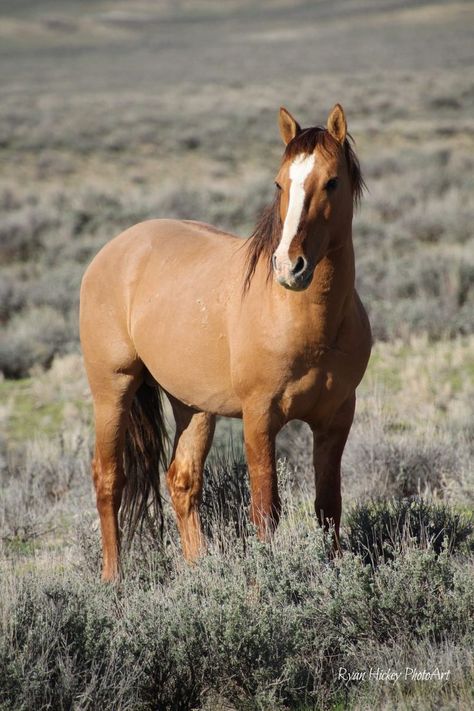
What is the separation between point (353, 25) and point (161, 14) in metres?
50.6

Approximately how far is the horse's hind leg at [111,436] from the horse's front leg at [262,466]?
1.24 m

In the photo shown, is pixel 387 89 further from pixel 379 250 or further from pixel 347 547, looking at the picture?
pixel 347 547

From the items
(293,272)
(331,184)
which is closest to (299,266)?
(293,272)

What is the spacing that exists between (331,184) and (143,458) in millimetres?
2349

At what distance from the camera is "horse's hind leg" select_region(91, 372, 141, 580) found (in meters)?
5.33

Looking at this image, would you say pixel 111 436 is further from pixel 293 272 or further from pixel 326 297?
pixel 293 272

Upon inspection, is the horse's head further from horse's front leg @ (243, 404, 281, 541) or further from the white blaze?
horse's front leg @ (243, 404, 281, 541)

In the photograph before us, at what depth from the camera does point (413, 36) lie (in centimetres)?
11369

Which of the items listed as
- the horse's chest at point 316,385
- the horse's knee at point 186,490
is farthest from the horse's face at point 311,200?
the horse's knee at point 186,490

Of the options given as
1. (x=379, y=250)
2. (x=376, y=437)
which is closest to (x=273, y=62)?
(x=379, y=250)

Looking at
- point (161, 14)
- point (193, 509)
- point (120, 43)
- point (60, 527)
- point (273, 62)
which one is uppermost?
point (161, 14)

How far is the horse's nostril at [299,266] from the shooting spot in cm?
362

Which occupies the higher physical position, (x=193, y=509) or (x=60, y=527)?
(x=193, y=509)

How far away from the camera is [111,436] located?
5.36m
